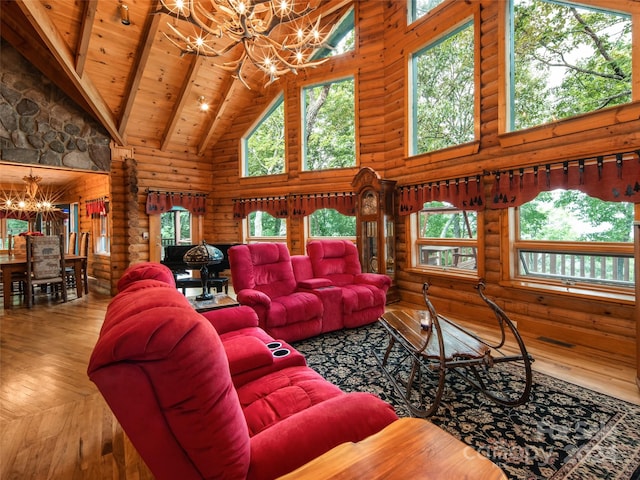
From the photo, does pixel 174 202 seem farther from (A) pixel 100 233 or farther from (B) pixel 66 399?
(B) pixel 66 399

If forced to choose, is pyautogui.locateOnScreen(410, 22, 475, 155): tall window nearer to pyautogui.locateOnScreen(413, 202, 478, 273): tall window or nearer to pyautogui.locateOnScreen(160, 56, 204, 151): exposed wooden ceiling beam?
pyautogui.locateOnScreen(413, 202, 478, 273): tall window

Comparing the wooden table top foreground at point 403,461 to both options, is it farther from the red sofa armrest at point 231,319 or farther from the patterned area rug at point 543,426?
the red sofa armrest at point 231,319

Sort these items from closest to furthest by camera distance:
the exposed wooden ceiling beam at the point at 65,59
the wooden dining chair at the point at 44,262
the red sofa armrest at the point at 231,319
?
the red sofa armrest at the point at 231,319, the exposed wooden ceiling beam at the point at 65,59, the wooden dining chair at the point at 44,262

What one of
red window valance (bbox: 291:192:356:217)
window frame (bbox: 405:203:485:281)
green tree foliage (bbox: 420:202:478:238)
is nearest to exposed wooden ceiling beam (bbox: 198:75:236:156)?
red window valance (bbox: 291:192:356:217)

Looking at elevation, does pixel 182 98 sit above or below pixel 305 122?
above

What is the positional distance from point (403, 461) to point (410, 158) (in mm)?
4643

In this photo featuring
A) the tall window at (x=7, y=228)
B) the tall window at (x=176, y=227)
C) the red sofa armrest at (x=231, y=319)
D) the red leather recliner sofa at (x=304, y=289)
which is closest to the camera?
the red sofa armrest at (x=231, y=319)

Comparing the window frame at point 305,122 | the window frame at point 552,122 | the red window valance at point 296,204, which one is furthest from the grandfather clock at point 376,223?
the window frame at point 552,122

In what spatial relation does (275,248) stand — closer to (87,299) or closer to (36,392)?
(36,392)

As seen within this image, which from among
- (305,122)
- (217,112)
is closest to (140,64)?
(217,112)

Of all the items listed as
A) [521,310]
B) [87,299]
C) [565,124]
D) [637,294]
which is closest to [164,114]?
[87,299]

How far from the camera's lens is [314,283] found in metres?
3.80

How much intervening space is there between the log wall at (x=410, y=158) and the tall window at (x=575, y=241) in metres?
0.25

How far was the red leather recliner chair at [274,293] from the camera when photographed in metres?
3.17
